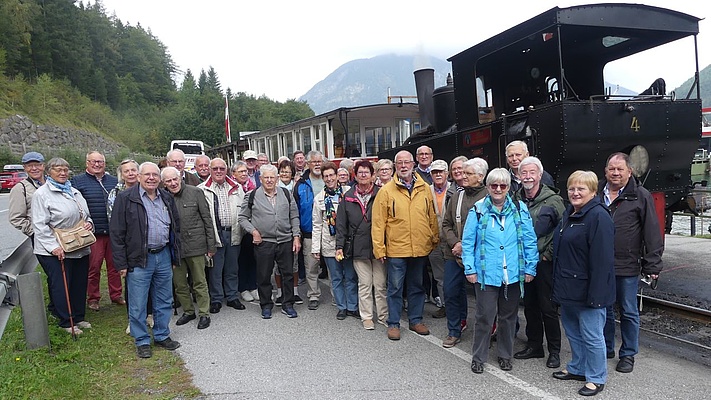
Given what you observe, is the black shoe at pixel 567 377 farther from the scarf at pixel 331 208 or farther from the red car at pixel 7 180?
the red car at pixel 7 180

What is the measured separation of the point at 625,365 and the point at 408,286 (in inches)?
78.3

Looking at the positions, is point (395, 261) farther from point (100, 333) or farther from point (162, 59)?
point (162, 59)

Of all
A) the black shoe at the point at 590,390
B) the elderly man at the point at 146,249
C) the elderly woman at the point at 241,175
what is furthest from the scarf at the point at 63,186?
the black shoe at the point at 590,390

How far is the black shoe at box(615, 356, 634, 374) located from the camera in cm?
366

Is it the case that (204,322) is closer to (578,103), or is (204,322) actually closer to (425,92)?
(578,103)

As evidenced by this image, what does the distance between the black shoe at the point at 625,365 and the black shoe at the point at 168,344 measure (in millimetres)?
3908

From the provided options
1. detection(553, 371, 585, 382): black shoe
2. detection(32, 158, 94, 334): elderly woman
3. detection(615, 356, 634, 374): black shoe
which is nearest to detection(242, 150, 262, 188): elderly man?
detection(32, 158, 94, 334): elderly woman

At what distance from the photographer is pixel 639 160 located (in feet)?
18.6

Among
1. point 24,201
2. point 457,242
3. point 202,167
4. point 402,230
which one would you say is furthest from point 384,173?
point 24,201

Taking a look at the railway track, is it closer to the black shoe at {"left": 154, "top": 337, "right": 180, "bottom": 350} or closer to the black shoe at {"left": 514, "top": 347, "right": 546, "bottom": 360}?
the black shoe at {"left": 514, "top": 347, "right": 546, "bottom": 360}

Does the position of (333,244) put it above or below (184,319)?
above

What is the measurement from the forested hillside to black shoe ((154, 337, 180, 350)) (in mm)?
41712

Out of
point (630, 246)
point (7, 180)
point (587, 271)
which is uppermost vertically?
point (7, 180)

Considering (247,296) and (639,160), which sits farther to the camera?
(247,296)
